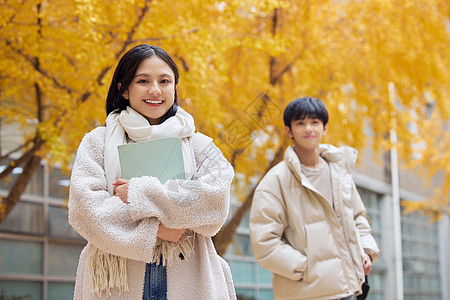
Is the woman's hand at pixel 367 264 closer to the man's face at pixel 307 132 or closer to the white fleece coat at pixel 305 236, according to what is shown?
the white fleece coat at pixel 305 236

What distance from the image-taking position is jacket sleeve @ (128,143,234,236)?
6.59 feet

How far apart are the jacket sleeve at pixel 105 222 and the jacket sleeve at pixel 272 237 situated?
4.71ft

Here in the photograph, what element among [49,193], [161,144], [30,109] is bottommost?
[161,144]

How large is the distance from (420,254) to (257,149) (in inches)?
565

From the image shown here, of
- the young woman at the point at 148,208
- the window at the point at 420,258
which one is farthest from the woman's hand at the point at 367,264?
the window at the point at 420,258

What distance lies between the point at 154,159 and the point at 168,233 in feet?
0.90

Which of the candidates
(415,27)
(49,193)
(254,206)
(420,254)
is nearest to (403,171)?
(420,254)

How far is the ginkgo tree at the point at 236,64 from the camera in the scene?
17.4ft

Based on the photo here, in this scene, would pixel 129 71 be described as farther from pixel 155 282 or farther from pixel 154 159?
pixel 155 282

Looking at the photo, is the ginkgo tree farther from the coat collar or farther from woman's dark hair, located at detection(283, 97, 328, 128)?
the coat collar

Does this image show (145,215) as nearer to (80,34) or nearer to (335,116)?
(80,34)

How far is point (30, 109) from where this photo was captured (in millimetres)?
7078

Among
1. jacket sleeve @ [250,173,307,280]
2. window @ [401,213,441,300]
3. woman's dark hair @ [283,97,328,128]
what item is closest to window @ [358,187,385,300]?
window @ [401,213,441,300]

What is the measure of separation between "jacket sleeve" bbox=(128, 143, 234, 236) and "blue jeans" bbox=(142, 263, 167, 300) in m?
0.19
